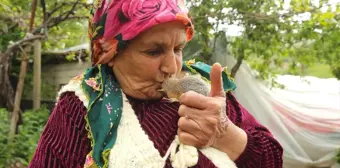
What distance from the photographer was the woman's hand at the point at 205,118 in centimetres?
125

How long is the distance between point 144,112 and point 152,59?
0.19 m

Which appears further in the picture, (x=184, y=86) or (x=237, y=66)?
(x=237, y=66)

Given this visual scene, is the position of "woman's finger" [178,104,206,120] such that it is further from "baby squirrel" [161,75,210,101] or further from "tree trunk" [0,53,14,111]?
"tree trunk" [0,53,14,111]

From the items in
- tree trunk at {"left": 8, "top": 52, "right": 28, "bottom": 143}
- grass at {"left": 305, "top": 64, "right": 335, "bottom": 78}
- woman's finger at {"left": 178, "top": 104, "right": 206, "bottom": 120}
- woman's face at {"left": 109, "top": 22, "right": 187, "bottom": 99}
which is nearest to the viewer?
woman's finger at {"left": 178, "top": 104, "right": 206, "bottom": 120}

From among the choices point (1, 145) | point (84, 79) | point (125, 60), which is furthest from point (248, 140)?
point (1, 145)

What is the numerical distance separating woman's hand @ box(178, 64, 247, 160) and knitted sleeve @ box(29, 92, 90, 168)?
35 centimetres

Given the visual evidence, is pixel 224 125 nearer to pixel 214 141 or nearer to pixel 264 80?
pixel 214 141

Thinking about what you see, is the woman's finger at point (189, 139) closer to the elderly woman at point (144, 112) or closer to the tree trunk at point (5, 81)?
the elderly woman at point (144, 112)

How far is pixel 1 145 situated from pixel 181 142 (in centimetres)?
447

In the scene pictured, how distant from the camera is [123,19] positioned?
54.4 inches

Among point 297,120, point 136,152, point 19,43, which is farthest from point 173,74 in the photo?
point 297,120

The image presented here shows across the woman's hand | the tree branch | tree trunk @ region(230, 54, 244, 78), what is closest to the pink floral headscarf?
the woman's hand

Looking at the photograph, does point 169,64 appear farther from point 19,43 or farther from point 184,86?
point 19,43

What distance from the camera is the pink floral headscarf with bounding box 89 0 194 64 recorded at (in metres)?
1.34
